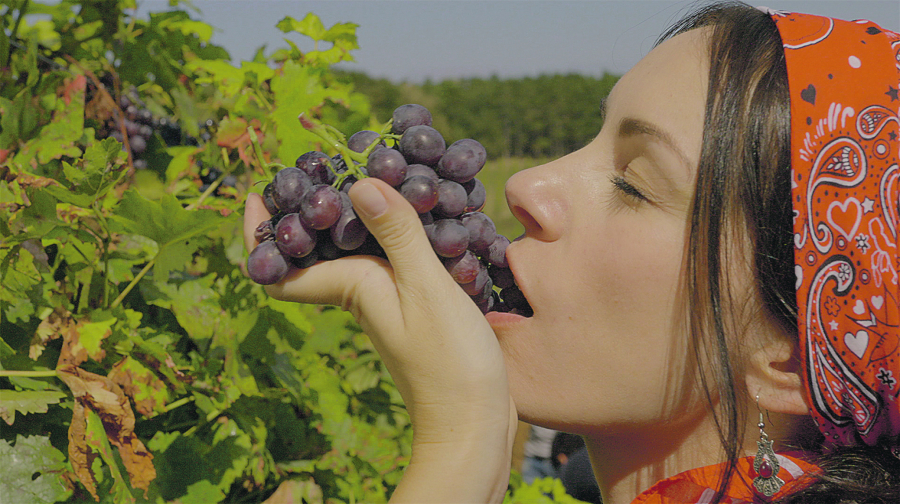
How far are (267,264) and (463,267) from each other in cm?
37

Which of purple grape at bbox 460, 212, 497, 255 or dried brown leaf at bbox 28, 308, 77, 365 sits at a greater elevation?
purple grape at bbox 460, 212, 497, 255

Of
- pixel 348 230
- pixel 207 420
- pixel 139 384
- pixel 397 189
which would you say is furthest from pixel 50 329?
pixel 397 189

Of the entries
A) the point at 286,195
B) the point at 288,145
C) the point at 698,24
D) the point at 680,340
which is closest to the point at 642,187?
the point at 680,340

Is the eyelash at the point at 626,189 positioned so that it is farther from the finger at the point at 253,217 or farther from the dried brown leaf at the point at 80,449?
the dried brown leaf at the point at 80,449

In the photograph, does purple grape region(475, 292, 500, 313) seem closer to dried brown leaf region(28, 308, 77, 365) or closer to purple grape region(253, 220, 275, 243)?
purple grape region(253, 220, 275, 243)

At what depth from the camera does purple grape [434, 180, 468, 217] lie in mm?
1233

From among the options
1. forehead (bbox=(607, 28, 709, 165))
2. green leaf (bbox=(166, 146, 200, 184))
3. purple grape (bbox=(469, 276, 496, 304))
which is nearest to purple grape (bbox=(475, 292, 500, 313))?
purple grape (bbox=(469, 276, 496, 304))

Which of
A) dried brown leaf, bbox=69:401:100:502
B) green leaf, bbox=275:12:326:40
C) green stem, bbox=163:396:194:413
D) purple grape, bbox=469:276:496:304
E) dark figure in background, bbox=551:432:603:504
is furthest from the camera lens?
dark figure in background, bbox=551:432:603:504

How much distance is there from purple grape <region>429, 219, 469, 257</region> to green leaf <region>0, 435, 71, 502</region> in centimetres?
90

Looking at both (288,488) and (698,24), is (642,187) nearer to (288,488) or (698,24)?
(698,24)

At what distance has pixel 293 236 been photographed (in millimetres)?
1155

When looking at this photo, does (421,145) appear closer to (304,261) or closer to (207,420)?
(304,261)

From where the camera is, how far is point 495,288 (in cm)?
151

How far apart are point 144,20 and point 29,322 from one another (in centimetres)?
103
